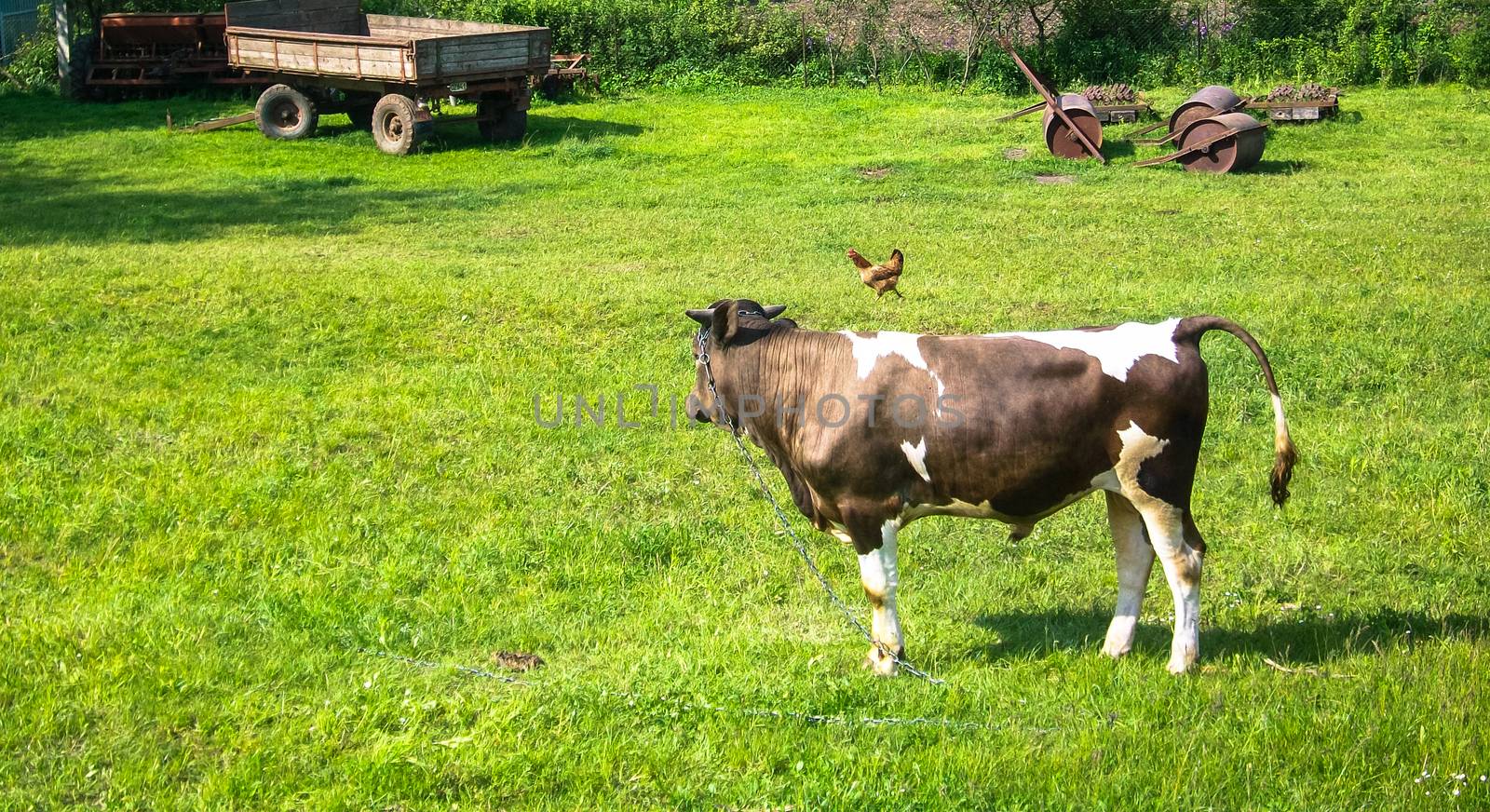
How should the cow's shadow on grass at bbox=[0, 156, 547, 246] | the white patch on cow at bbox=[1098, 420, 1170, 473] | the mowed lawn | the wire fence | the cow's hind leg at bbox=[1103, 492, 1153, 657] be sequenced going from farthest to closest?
the wire fence
the cow's shadow on grass at bbox=[0, 156, 547, 246]
the cow's hind leg at bbox=[1103, 492, 1153, 657]
the white patch on cow at bbox=[1098, 420, 1170, 473]
the mowed lawn

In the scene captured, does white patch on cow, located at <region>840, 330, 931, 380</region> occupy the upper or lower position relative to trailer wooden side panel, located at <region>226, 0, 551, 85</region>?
lower

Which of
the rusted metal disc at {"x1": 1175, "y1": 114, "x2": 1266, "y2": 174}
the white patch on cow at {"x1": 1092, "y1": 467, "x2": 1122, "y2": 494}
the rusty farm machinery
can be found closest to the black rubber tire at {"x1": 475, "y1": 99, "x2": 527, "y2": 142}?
the rusty farm machinery

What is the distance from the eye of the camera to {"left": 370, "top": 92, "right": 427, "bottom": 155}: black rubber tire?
22484 millimetres

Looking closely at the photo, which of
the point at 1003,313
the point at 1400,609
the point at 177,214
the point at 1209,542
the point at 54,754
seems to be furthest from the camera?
the point at 177,214

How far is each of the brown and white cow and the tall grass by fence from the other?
74.9ft

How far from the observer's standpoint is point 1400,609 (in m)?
6.75

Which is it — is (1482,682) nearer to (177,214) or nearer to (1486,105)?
(177,214)

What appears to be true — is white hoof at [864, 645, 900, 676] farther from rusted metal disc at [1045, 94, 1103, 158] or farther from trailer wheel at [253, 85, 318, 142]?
trailer wheel at [253, 85, 318, 142]

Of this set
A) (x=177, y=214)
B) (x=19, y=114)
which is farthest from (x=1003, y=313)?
(x=19, y=114)

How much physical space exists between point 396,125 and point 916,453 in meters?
18.9

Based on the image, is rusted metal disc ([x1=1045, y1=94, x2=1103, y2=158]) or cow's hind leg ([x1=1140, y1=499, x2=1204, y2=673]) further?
rusted metal disc ([x1=1045, y1=94, x2=1103, y2=158])

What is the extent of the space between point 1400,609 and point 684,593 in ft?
11.8

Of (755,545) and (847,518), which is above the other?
(847,518)

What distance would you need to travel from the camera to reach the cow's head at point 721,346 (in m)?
6.42
